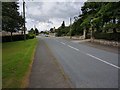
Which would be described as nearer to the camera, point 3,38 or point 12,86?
point 12,86

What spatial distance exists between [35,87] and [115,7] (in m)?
23.9

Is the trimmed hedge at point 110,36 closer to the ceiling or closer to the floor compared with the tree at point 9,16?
closer to the floor

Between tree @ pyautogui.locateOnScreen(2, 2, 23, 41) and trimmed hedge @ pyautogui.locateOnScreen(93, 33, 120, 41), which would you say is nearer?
tree @ pyautogui.locateOnScreen(2, 2, 23, 41)

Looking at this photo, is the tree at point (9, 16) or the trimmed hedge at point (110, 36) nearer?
the tree at point (9, 16)

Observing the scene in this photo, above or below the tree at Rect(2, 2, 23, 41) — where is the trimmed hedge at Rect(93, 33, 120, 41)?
below

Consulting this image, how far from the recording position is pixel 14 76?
10352mm

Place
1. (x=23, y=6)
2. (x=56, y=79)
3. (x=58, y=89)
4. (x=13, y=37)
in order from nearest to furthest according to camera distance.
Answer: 1. (x=58, y=89)
2. (x=56, y=79)
3. (x=23, y=6)
4. (x=13, y=37)

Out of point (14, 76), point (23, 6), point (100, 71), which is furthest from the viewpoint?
point (23, 6)

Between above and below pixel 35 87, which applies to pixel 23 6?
above

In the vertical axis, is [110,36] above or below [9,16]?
below

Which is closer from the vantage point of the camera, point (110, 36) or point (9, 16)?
point (110, 36)

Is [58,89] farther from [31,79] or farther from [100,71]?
[100,71]

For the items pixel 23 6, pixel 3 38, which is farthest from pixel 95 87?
pixel 3 38

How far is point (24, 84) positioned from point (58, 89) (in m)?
1.48
